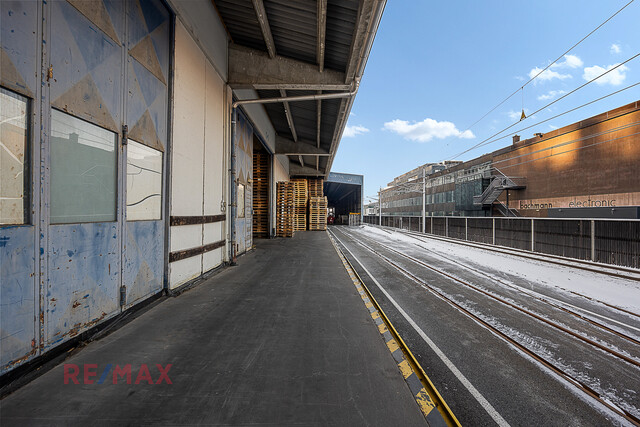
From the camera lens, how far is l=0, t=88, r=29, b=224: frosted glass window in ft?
8.79

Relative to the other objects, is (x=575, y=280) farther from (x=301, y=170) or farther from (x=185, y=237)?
(x=301, y=170)

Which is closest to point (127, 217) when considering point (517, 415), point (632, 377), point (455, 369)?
point (455, 369)

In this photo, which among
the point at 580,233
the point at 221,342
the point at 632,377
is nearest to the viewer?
the point at 632,377

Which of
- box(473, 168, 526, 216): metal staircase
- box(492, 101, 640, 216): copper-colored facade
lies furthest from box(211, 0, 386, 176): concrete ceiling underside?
box(473, 168, 526, 216): metal staircase

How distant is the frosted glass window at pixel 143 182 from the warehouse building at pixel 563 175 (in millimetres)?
26019

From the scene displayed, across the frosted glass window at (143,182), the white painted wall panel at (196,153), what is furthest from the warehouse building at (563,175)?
the frosted glass window at (143,182)

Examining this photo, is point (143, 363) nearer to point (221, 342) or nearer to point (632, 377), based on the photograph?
point (221, 342)

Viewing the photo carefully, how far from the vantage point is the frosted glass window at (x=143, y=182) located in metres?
4.58

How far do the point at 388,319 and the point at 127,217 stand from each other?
496 centimetres

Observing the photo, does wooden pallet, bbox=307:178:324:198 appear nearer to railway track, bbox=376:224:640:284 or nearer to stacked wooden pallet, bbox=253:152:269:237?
stacked wooden pallet, bbox=253:152:269:237

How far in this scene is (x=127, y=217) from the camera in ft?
14.7

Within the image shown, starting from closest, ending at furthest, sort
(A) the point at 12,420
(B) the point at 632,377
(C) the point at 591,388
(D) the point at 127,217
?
1. (A) the point at 12,420
2. (C) the point at 591,388
3. (B) the point at 632,377
4. (D) the point at 127,217

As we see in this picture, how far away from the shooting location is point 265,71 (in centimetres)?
916

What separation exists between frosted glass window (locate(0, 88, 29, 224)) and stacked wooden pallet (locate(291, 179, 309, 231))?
872 inches
